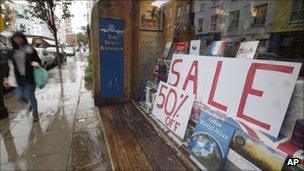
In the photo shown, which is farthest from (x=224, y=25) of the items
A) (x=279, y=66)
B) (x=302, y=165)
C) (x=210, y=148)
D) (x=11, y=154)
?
(x=11, y=154)

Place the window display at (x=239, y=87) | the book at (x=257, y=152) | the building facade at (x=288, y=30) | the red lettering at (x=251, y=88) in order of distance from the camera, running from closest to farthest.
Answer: the book at (x=257, y=152)
the window display at (x=239, y=87)
the red lettering at (x=251, y=88)
the building facade at (x=288, y=30)

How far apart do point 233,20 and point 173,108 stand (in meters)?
1.79

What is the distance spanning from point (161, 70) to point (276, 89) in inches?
108

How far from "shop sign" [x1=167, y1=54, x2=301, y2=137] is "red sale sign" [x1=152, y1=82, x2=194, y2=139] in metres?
0.18

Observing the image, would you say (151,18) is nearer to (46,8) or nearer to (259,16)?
(259,16)

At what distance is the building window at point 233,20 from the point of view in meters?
3.30

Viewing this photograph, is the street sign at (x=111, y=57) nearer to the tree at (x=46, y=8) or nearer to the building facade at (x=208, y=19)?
the building facade at (x=208, y=19)

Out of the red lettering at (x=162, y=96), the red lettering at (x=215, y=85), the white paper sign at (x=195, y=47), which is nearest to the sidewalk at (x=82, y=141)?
the red lettering at (x=162, y=96)

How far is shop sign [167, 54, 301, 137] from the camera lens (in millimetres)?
2195

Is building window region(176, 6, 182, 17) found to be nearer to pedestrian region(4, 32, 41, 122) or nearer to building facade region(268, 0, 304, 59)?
building facade region(268, 0, 304, 59)

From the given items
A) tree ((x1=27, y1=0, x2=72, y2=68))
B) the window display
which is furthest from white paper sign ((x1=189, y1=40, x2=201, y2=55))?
tree ((x1=27, y1=0, x2=72, y2=68))

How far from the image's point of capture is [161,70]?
4695mm

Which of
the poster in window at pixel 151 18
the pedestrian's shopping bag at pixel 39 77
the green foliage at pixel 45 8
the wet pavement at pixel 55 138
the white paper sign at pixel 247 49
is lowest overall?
the wet pavement at pixel 55 138

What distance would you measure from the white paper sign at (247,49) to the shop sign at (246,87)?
23 centimetres
